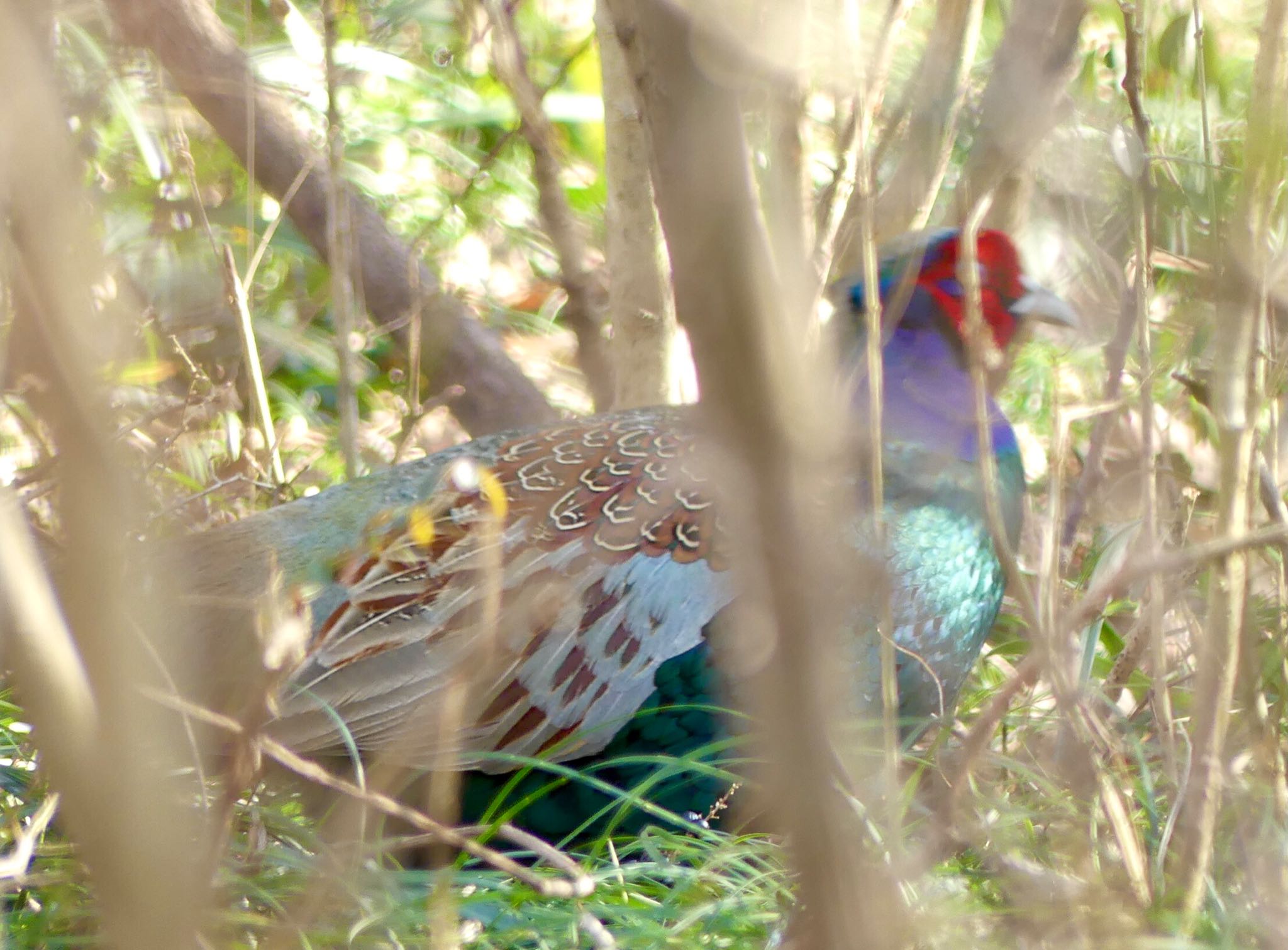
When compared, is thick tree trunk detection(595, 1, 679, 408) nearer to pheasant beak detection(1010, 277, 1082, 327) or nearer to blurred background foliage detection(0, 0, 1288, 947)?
blurred background foliage detection(0, 0, 1288, 947)

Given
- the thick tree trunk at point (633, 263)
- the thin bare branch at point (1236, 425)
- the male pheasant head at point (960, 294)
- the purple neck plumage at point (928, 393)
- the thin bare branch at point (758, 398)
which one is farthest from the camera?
the thick tree trunk at point (633, 263)

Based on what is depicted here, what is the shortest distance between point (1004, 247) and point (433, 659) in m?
1.82

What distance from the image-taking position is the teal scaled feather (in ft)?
9.85

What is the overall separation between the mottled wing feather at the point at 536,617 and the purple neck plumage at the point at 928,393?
0.60m

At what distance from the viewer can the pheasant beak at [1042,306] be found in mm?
3566

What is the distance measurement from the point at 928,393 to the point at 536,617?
119 cm

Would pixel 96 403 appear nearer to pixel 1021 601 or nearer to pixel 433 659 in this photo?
pixel 1021 601

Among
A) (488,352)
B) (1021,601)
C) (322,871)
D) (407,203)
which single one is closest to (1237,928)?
(1021,601)

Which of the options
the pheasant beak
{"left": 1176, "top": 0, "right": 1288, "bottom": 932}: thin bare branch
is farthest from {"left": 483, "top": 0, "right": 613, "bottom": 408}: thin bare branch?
{"left": 1176, "top": 0, "right": 1288, "bottom": 932}: thin bare branch

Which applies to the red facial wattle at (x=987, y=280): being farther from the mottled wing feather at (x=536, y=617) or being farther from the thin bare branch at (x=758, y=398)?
the thin bare branch at (x=758, y=398)

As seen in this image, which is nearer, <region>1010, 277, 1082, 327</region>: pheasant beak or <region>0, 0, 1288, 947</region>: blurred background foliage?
<region>0, 0, 1288, 947</region>: blurred background foliage

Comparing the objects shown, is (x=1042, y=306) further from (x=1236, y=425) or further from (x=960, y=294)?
(x=1236, y=425)

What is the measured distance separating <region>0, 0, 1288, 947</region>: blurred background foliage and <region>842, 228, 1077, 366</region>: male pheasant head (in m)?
0.16

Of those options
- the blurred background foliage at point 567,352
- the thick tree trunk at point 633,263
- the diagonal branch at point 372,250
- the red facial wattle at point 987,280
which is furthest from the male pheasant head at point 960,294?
the diagonal branch at point 372,250
